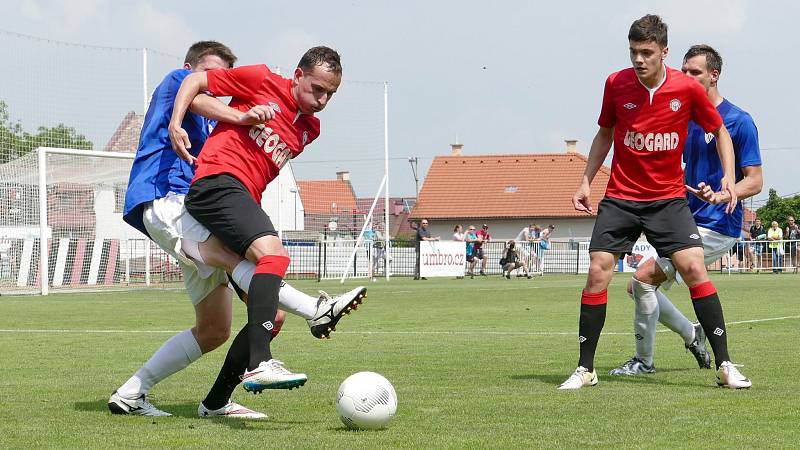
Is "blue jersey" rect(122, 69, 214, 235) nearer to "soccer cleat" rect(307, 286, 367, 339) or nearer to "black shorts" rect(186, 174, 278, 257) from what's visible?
"black shorts" rect(186, 174, 278, 257)

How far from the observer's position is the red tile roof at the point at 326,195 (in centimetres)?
3312

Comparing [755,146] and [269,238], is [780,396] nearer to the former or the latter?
[755,146]

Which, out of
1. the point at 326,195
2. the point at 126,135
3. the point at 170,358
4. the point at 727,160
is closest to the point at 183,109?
the point at 170,358

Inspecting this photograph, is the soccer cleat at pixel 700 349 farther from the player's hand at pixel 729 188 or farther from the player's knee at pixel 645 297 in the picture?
the player's hand at pixel 729 188

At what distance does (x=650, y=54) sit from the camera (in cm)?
705

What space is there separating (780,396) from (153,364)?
11.5 feet

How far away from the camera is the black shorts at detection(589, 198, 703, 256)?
23.9 ft

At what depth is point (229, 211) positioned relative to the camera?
547 centimetres

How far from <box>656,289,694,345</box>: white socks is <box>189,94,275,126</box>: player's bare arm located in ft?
12.7

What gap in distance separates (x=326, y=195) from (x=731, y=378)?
27685mm

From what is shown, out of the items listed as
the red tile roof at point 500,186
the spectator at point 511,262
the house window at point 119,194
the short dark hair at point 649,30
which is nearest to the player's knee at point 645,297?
the short dark hair at point 649,30

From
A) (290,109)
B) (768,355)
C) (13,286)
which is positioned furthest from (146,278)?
(290,109)

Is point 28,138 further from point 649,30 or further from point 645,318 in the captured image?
point 649,30

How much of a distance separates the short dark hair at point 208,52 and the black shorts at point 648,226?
2.55m
